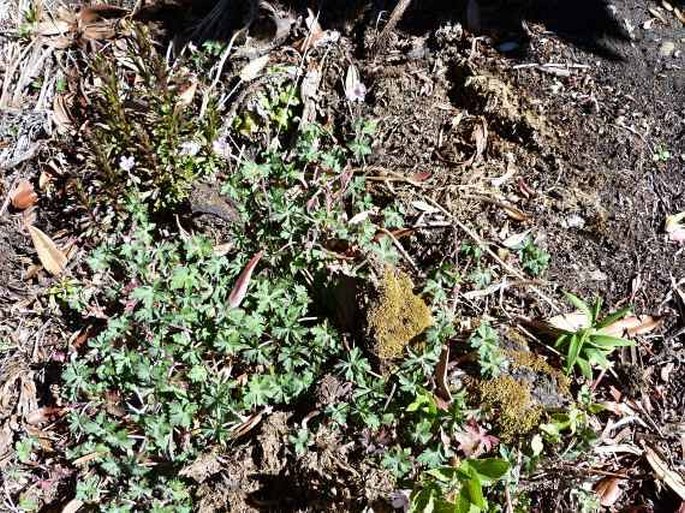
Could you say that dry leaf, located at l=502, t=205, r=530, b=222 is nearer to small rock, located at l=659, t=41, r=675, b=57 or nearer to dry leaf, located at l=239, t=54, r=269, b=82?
small rock, located at l=659, t=41, r=675, b=57

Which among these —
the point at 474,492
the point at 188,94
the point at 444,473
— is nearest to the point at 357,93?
the point at 188,94

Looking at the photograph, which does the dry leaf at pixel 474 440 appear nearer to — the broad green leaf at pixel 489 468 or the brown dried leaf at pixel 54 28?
the broad green leaf at pixel 489 468

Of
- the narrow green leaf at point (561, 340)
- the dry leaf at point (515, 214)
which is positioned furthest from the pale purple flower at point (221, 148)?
the narrow green leaf at point (561, 340)

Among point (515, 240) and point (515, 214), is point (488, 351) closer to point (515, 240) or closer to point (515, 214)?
point (515, 240)

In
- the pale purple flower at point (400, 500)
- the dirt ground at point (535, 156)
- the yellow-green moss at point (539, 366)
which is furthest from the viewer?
the dirt ground at point (535, 156)

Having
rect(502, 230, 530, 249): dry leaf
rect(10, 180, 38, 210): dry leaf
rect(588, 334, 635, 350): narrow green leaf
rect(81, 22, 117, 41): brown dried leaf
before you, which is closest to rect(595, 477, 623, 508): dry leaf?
rect(588, 334, 635, 350): narrow green leaf

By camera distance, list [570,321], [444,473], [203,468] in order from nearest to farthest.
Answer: [444,473] < [203,468] < [570,321]
